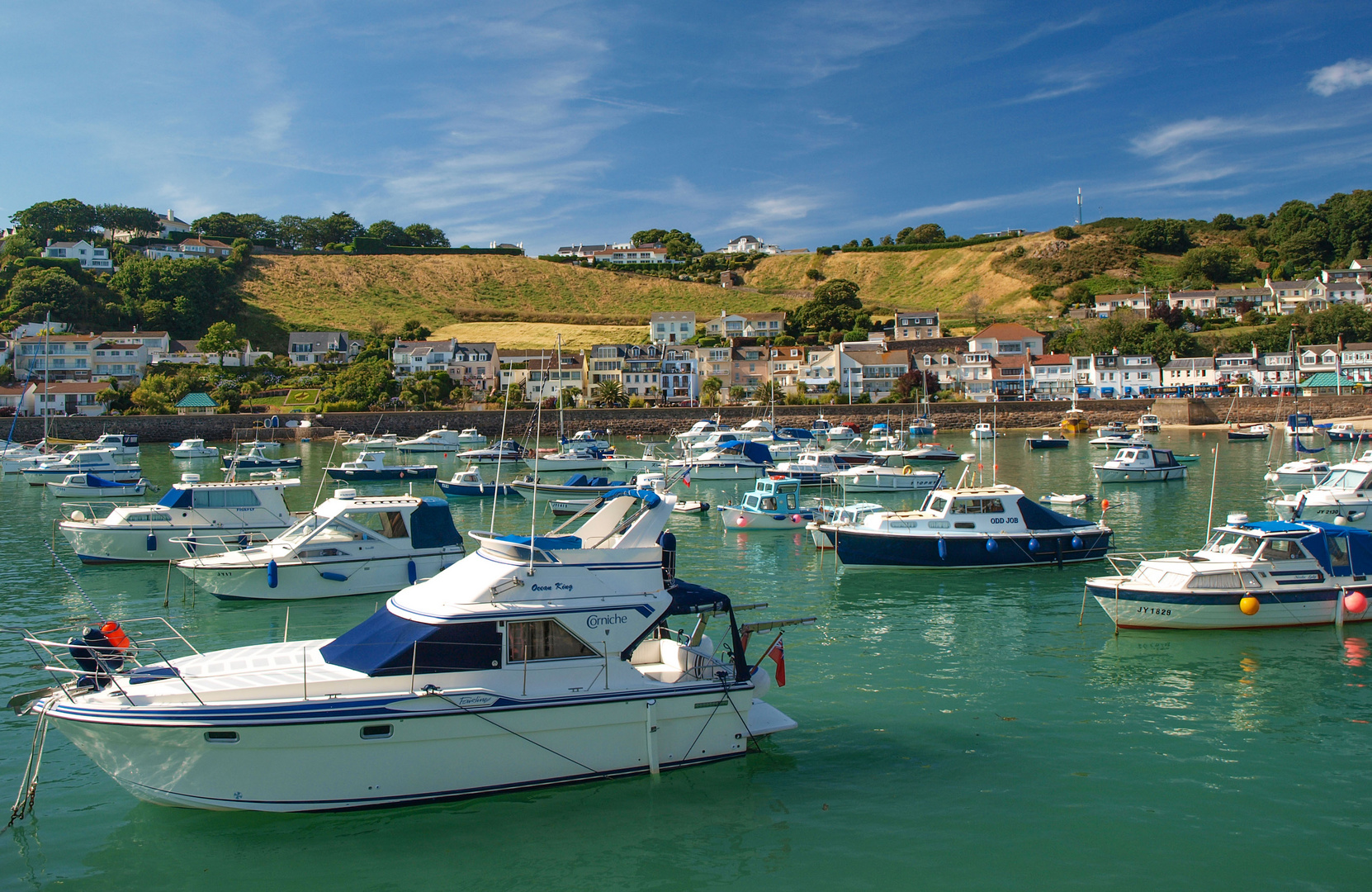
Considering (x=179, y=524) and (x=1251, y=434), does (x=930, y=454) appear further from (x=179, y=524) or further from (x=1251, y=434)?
(x=179, y=524)

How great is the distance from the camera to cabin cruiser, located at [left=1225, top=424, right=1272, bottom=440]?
8662 centimetres

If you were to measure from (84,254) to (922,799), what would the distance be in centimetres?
A: 18422

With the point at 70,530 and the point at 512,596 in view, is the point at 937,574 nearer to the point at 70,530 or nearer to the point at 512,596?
the point at 512,596

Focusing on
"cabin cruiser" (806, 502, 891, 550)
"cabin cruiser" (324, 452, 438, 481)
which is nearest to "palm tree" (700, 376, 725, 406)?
"cabin cruiser" (324, 452, 438, 481)

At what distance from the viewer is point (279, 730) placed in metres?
11.1

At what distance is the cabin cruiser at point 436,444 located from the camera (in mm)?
82688

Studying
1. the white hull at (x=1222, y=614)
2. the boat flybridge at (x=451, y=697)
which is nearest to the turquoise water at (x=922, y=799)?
the white hull at (x=1222, y=614)

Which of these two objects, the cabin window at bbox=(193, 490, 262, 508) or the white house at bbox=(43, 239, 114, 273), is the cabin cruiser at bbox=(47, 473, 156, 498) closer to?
the cabin window at bbox=(193, 490, 262, 508)

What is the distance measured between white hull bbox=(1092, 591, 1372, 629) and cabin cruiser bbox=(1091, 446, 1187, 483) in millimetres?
36753

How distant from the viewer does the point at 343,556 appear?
24.5 meters

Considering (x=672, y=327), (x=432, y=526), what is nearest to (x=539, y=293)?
(x=672, y=327)

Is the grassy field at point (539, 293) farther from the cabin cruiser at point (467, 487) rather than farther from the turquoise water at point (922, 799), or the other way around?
the turquoise water at point (922, 799)

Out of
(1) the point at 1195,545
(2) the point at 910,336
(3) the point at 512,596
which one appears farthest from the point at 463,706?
(2) the point at 910,336

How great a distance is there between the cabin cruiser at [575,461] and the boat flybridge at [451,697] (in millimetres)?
48624
